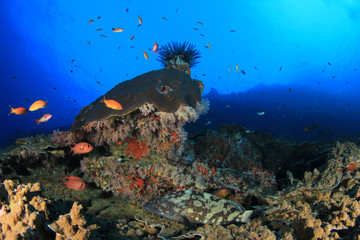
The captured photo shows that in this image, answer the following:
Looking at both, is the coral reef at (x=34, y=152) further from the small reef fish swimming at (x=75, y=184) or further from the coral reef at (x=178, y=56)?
the coral reef at (x=178, y=56)

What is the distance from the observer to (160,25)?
338 feet

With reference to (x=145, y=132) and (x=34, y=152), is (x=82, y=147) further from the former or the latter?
(x=145, y=132)

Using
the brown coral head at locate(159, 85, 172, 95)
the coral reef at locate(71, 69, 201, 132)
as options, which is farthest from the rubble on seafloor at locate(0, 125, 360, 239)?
the brown coral head at locate(159, 85, 172, 95)

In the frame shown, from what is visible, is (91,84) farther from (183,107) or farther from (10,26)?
(183,107)

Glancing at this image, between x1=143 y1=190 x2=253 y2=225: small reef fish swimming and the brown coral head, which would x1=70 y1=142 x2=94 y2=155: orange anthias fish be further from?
the brown coral head

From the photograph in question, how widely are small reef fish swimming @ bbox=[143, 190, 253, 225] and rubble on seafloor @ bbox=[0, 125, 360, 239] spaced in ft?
0.65

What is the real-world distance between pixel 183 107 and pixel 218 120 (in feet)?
41.7

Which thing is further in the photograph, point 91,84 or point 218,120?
point 91,84

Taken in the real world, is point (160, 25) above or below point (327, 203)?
above

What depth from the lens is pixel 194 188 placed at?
413 cm

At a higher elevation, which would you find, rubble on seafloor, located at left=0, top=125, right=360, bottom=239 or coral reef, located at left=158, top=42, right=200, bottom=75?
coral reef, located at left=158, top=42, right=200, bottom=75

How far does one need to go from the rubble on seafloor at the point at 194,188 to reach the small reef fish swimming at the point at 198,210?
0.20 m

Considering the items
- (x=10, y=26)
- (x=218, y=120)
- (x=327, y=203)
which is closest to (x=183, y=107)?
(x=327, y=203)

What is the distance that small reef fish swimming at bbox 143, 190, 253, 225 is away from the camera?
340 centimetres
